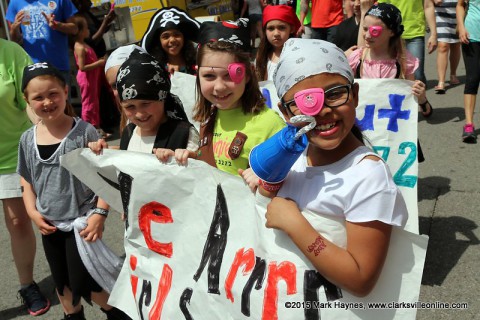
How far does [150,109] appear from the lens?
8.82 feet

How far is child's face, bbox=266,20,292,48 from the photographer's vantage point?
168 inches

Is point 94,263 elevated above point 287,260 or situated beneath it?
situated beneath

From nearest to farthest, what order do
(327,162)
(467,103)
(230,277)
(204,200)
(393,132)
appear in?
(327,162) → (230,277) → (204,200) → (393,132) → (467,103)

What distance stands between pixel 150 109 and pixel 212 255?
89 centimetres

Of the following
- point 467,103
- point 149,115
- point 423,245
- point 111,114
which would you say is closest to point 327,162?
point 423,245

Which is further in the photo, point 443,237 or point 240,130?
point 443,237

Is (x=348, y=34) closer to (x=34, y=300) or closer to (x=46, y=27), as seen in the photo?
(x=46, y=27)

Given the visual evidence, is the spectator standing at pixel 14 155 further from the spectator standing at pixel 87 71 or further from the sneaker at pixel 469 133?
the sneaker at pixel 469 133

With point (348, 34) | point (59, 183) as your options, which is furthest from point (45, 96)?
point (348, 34)

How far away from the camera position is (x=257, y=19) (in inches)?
455

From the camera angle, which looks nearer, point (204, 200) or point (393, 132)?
point (204, 200)

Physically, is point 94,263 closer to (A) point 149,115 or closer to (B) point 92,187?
(B) point 92,187

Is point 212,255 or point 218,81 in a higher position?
point 218,81

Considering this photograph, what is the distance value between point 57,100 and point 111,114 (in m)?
5.28
